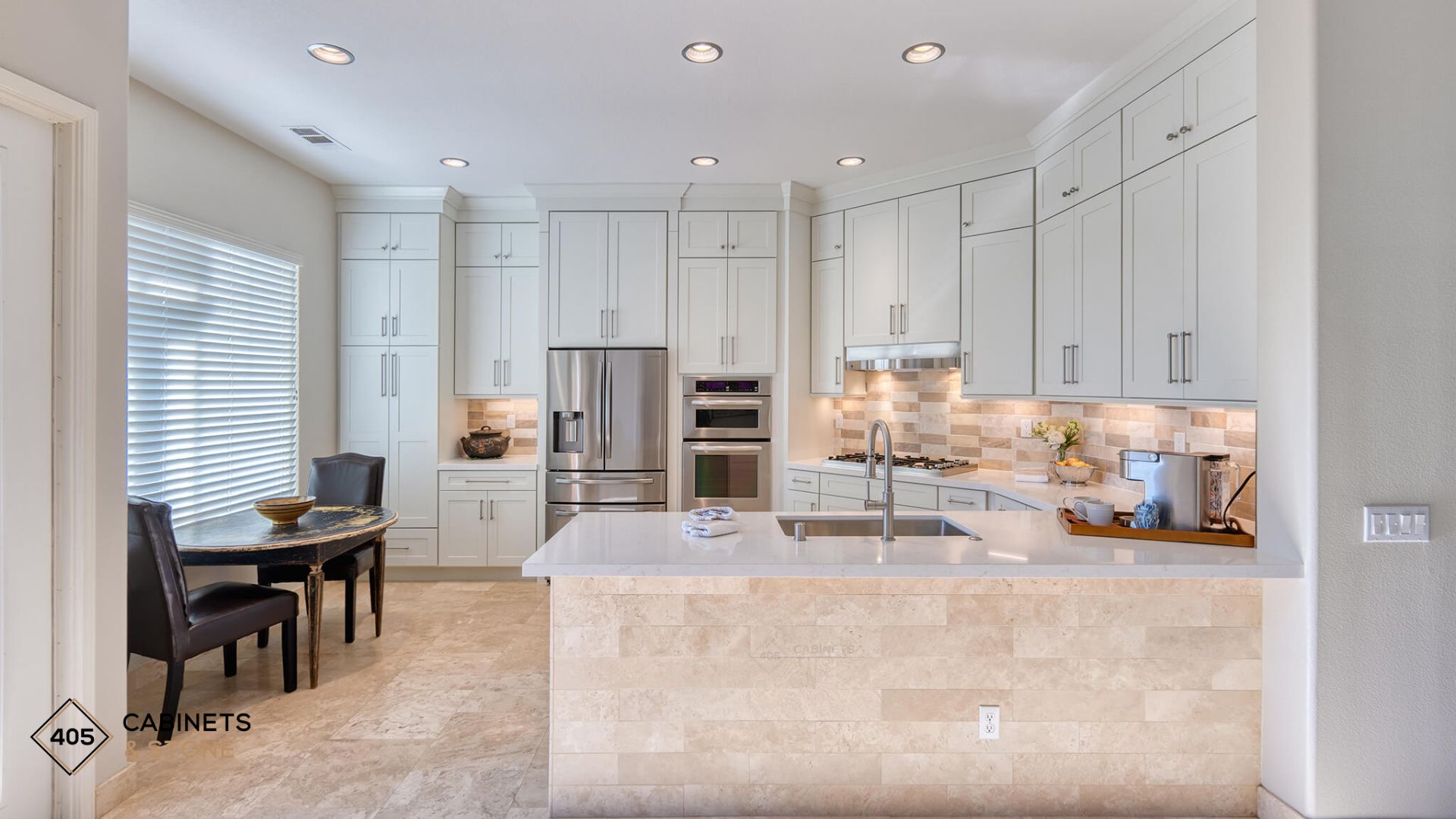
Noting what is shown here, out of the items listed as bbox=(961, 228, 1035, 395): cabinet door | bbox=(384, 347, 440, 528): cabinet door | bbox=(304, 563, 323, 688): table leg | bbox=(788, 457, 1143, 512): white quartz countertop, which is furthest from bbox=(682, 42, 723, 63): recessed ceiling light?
bbox=(384, 347, 440, 528): cabinet door

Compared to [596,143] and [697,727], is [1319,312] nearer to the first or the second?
[697,727]

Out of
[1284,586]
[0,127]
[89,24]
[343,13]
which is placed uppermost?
[343,13]

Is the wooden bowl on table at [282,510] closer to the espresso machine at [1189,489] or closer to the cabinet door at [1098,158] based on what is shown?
the espresso machine at [1189,489]

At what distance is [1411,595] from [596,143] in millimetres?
3741

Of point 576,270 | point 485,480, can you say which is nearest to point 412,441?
point 485,480

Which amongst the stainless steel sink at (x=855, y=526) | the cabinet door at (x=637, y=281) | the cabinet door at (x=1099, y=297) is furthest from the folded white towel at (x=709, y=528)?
the cabinet door at (x=637, y=281)

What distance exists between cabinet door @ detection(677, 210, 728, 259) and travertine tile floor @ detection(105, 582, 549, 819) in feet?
8.34

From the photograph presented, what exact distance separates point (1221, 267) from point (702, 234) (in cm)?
308

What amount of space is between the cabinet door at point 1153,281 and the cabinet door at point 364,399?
4348 millimetres

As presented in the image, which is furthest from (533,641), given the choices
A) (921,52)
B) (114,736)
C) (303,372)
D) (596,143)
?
(921,52)

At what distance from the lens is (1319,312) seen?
1.84m

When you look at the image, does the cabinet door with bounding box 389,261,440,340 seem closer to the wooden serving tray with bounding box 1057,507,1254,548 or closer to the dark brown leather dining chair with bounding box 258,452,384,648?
the dark brown leather dining chair with bounding box 258,452,384,648

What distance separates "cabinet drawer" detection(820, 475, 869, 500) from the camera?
429 cm

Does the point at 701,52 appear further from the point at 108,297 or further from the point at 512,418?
the point at 512,418
